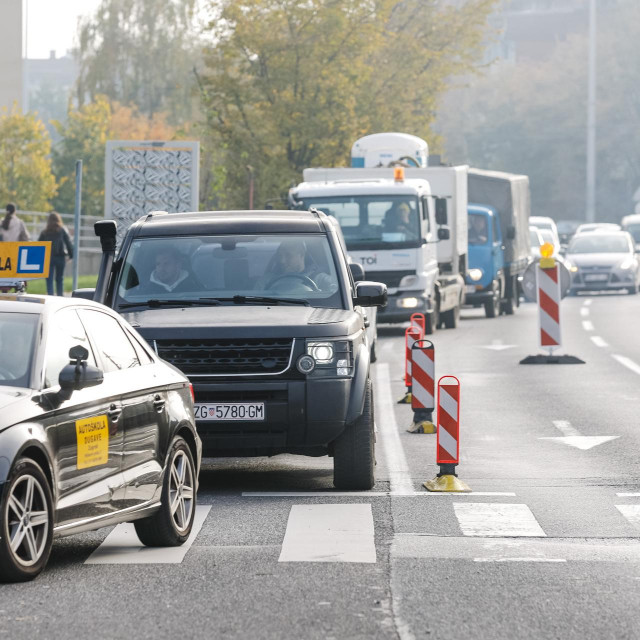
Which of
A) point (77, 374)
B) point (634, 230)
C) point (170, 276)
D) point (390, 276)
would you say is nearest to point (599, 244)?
point (634, 230)

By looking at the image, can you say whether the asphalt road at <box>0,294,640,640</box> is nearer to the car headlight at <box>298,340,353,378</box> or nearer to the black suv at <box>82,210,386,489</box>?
the black suv at <box>82,210,386,489</box>

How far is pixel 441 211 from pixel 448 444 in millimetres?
17075

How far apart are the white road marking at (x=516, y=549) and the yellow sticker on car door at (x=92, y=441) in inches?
60.4

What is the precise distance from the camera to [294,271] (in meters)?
12.3

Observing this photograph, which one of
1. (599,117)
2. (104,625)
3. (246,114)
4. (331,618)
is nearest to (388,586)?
(331,618)

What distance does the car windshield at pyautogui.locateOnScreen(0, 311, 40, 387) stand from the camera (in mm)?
8164

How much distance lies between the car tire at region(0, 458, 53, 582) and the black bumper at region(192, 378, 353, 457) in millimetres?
3233

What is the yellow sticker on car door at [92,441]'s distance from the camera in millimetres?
8273

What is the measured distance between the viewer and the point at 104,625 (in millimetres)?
6914

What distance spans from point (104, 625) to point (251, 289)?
18.1 ft

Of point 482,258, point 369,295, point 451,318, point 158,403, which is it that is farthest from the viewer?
point 482,258

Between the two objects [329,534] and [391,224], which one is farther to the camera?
[391,224]

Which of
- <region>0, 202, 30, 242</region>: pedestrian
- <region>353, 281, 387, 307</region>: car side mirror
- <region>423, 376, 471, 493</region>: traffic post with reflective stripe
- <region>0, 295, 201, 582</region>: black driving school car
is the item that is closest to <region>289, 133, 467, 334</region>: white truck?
<region>0, 202, 30, 242</region>: pedestrian

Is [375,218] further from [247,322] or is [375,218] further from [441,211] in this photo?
[247,322]
